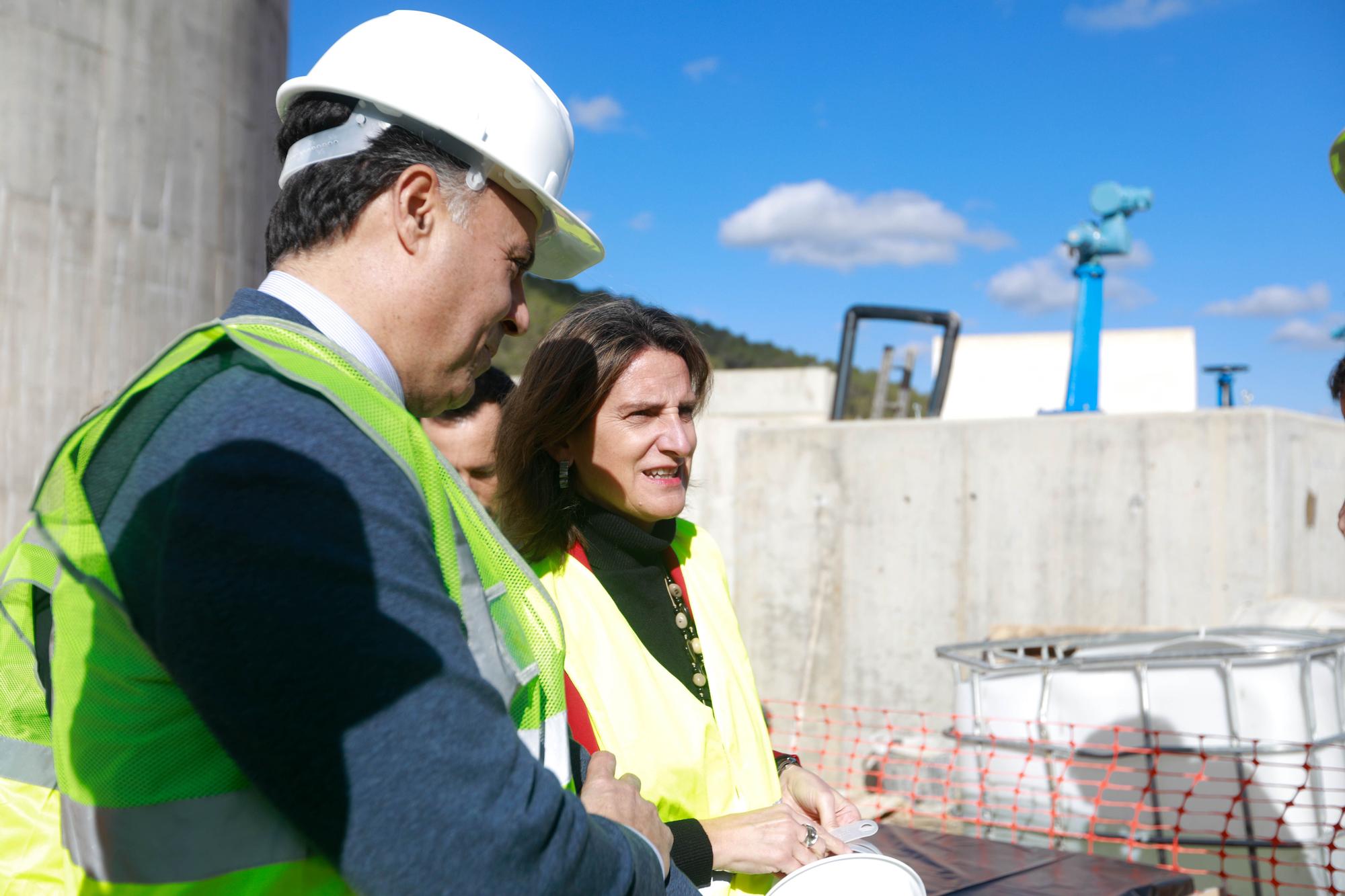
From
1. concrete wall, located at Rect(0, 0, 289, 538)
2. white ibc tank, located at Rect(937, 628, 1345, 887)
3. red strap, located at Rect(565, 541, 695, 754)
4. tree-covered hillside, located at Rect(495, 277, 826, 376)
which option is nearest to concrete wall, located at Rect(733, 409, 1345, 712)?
white ibc tank, located at Rect(937, 628, 1345, 887)

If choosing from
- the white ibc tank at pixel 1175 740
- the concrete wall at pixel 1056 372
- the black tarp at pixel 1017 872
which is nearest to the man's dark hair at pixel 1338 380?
the white ibc tank at pixel 1175 740

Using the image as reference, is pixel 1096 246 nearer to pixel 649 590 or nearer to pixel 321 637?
pixel 649 590

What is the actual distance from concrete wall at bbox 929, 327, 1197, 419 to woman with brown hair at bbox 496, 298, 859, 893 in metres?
23.5

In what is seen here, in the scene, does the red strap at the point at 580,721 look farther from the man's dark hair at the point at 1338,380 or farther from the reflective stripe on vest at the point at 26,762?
the man's dark hair at the point at 1338,380

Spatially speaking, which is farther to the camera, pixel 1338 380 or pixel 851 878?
pixel 1338 380

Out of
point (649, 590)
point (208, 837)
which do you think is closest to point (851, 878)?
point (649, 590)

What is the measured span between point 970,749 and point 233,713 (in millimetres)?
4417

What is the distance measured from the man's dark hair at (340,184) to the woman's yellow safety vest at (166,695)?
18cm

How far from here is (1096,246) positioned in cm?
983

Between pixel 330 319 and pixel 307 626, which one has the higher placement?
pixel 330 319

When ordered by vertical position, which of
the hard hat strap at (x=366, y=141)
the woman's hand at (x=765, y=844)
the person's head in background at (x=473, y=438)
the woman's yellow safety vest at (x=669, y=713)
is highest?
the hard hat strap at (x=366, y=141)

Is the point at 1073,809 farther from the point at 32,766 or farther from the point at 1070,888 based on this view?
the point at 32,766

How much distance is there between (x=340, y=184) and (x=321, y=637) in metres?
0.62

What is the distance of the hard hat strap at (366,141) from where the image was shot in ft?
4.05
